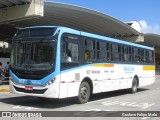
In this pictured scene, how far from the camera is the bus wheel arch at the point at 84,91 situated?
13628 millimetres

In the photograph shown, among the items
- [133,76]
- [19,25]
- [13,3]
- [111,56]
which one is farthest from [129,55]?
[19,25]

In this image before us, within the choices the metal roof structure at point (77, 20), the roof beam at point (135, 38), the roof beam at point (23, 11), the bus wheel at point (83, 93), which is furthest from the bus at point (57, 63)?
the roof beam at point (135, 38)

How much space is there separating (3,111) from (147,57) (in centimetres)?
1321

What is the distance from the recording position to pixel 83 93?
45.5 ft

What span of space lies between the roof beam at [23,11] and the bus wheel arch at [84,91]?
9853mm

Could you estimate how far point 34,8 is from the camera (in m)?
22.8

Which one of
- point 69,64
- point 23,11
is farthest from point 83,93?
point 23,11

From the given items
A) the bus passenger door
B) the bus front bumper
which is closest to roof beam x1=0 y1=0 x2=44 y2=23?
the bus passenger door

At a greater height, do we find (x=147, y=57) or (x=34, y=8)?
(x=34, y=8)

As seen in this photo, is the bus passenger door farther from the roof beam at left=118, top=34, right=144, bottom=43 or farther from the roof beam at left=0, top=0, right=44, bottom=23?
the roof beam at left=118, top=34, right=144, bottom=43

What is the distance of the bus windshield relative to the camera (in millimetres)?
12266

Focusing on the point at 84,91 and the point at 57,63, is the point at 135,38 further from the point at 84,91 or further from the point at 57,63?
the point at 57,63

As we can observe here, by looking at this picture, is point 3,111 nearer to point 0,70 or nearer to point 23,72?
point 23,72

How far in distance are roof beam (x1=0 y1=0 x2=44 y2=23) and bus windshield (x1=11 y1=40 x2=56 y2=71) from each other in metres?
10.2
